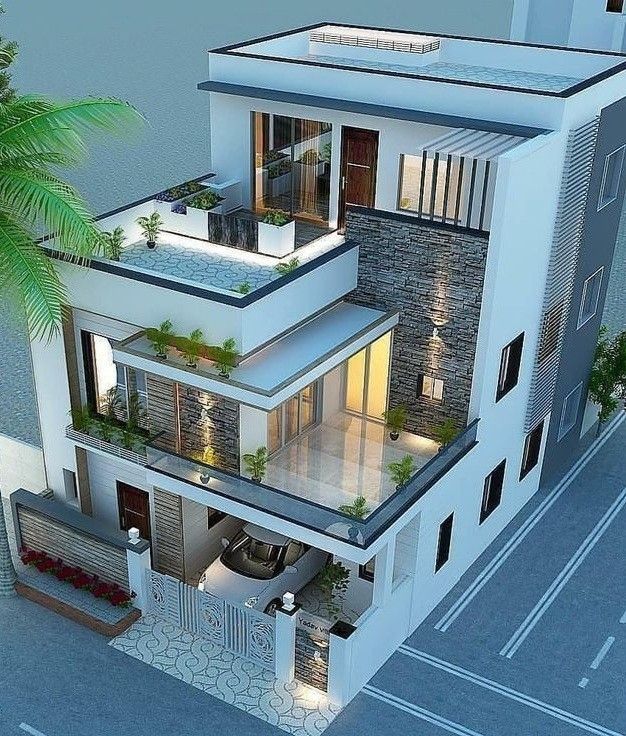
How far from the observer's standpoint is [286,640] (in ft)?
65.2

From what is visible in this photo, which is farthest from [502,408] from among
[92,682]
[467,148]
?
[92,682]

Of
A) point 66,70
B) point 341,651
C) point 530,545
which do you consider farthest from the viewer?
point 66,70

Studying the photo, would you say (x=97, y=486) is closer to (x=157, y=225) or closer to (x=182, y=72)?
(x=157, y=225)

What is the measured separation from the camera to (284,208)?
83.2ft

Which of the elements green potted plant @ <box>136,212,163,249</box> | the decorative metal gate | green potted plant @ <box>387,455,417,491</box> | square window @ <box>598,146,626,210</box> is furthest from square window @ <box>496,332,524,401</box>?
green potted plant @ <box>136,212,163,249</box>

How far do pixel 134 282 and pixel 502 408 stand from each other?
8948 mm

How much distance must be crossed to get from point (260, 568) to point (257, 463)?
3351 mm

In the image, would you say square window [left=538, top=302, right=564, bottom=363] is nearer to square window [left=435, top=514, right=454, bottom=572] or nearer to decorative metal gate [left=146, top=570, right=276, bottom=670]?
square window [left=435, top=514, right=454, bottom=572]

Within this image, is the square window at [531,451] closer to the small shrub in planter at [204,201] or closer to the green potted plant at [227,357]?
the green potted plant at [227,357]

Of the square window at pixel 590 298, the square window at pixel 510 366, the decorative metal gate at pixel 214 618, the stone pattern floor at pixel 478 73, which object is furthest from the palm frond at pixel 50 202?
the square window at pixel 590 298

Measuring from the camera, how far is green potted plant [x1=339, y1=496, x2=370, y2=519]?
19359 millimetres

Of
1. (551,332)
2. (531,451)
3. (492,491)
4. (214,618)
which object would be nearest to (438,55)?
(551,332)

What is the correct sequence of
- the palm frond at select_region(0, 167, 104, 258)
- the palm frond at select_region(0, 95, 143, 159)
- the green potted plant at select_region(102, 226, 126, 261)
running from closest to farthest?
the palm frond at select_region(0, 95, 143, 159) < the palm frond at select_region(0, 167, 104, 258) < the green potted plant at select_region(102, 226, 126, 261)

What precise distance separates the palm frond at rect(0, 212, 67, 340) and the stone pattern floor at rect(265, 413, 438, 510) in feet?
19.0
